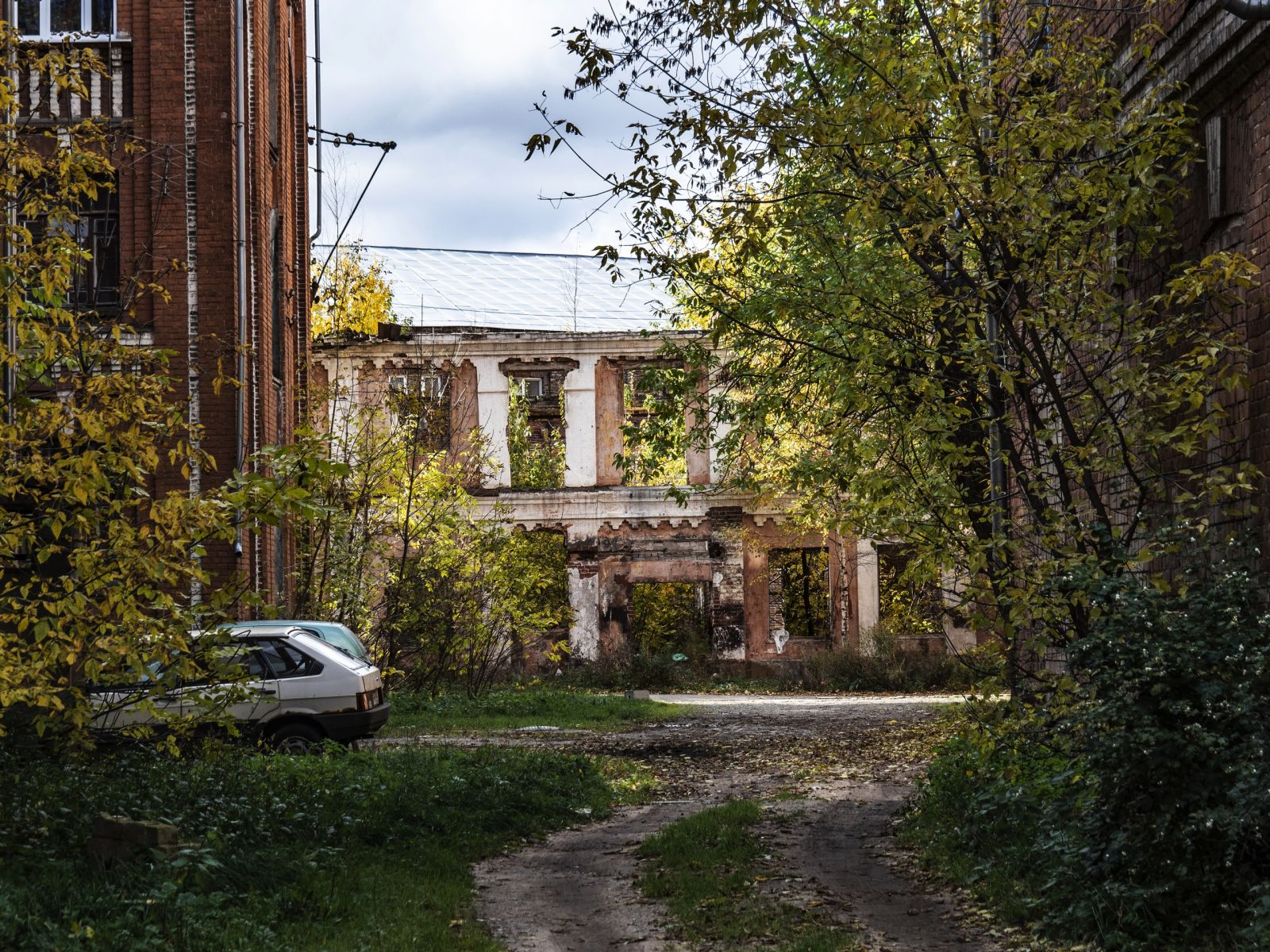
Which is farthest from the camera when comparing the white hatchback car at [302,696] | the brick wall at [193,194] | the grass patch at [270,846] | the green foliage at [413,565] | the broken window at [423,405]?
the broken window at [423,405]

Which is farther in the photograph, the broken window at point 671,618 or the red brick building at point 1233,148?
the broken window at point 671,618

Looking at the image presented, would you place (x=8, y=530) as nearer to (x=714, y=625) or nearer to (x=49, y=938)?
(x=49, y=938)

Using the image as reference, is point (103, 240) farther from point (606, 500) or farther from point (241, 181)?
point (606, 500)

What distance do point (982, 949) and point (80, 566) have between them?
18.2 feet

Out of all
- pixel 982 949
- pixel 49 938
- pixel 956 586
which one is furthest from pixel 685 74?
pixel 956 586

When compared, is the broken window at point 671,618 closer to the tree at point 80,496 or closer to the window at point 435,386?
the window at point 435,386

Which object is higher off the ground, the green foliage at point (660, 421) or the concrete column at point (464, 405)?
the concrete column at point (464, 405)

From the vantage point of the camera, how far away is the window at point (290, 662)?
15609 mm

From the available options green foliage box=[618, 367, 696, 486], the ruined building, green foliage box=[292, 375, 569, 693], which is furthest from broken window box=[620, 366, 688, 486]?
the ruined building

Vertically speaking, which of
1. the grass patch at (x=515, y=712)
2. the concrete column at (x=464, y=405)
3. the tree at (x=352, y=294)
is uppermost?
the tree at (x=352, y=294)

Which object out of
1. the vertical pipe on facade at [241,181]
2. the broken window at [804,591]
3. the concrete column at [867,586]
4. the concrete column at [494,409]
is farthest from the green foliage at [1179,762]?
the broken window at [804,591]

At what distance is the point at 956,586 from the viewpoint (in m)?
29.7

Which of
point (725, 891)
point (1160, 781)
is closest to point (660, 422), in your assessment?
point (725, 891)

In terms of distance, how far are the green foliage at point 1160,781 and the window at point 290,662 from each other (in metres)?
9.56
